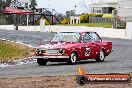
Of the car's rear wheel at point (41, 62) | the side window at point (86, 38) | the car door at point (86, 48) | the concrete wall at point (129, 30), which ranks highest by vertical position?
the side window at point (86, 38)

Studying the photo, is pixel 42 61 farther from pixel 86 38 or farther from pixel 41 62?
pixel 86 38

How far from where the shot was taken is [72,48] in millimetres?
19469

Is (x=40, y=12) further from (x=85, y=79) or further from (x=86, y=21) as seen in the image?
(x=85, y=79)

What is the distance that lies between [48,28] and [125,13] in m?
61.6

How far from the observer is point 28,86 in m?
10.7

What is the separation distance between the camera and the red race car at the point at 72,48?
19.1 m

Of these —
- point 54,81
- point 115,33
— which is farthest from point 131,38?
point 54,81

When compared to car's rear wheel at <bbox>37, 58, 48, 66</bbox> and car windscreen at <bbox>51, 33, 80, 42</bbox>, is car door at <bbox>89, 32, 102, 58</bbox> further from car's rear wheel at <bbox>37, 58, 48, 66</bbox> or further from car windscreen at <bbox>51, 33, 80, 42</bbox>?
car's rear wheel at <bbox>37, 58, 48, 66</bbox>

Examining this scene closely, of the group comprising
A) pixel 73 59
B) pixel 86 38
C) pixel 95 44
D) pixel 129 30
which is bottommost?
pixel 129 30

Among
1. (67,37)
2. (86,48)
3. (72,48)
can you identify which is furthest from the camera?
(86,48)

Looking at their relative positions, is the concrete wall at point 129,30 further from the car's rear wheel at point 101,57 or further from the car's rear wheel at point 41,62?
the car's rear wheel at point 41,62

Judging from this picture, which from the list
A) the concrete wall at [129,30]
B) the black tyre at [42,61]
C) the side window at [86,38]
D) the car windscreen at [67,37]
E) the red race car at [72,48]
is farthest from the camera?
the concrete wall at [129,30]

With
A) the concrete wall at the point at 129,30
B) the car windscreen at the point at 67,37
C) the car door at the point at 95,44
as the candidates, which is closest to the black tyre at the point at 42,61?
the car windscreen at the point at 67,37

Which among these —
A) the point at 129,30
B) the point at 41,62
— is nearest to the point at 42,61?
the point at 41,62
